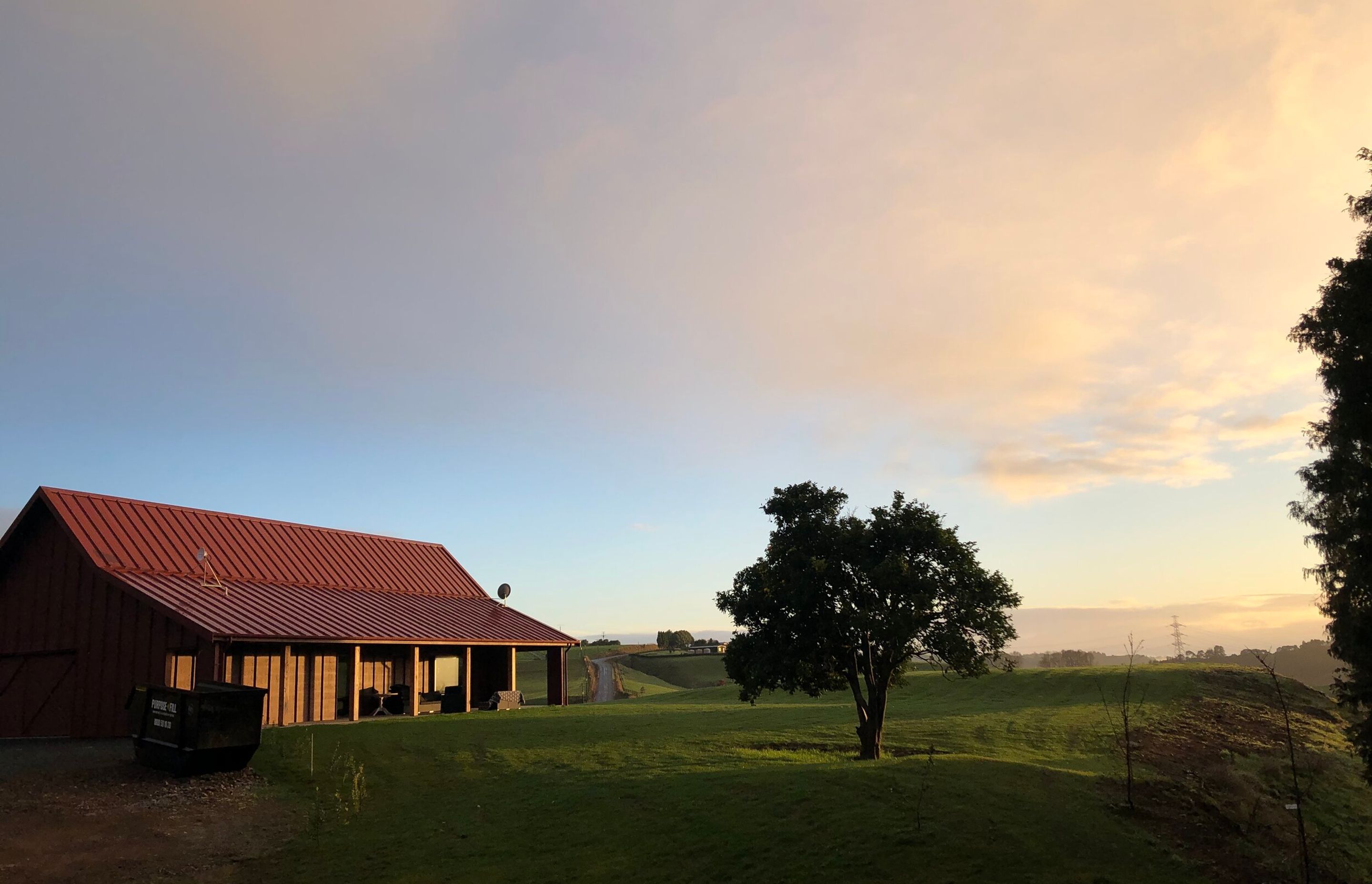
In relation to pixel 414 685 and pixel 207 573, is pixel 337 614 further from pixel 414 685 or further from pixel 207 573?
pixel 207 573

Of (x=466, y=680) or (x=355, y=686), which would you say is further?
(x=466, y=680)

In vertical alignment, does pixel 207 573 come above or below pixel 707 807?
above

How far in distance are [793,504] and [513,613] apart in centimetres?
2305

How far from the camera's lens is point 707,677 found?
3164 inches

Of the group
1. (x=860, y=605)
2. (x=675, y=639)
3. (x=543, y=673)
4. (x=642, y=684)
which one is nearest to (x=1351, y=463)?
(x=860, y=605)

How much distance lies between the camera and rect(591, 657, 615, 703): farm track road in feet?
196

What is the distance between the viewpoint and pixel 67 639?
29.2 m

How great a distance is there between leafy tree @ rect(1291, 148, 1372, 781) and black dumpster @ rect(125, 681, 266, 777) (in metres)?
26.9

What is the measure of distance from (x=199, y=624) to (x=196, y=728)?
6.53m

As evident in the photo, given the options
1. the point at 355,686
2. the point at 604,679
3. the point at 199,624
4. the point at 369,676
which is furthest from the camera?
the point at 604,679

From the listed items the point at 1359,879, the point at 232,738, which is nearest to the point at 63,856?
the point at 232,738

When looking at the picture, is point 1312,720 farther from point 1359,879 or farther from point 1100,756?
point 1359,879

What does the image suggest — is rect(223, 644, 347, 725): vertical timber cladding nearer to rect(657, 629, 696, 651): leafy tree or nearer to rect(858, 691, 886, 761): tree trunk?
rect(858, 691, 886, 761): tree trunk

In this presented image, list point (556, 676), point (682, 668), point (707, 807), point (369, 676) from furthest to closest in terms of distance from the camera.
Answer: point (682, 668), point (556, 676), point (369, 676), point (707, 807)
